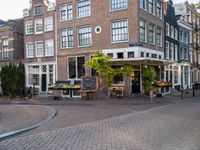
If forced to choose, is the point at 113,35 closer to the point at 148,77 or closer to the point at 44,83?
the point at 148,77

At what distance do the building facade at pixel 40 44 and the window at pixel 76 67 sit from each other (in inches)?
97.4

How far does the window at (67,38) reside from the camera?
27.4 m

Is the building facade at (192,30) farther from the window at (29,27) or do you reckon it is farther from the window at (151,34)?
the window at (29,27)

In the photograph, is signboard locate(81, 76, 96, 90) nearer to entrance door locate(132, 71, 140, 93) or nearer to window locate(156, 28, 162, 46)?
entrance door locate(132, 71, 140, 93)

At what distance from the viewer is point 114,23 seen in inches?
968

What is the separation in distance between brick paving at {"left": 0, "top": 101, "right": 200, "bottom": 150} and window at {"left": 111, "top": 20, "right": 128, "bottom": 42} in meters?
14.2

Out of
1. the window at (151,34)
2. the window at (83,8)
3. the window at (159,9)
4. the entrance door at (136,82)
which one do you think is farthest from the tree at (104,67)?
the window at (159,9)

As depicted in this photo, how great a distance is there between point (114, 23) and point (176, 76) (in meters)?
13.5

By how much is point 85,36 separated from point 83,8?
9.77 ft

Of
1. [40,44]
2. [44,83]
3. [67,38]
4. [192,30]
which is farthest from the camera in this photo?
[192,30]

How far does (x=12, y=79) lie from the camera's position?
25.2 metres

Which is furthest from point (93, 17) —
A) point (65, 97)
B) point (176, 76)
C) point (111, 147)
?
point (111, 147)

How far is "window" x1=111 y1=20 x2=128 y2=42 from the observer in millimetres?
23953

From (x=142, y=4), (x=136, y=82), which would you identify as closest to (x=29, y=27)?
(x=142, y=4)
